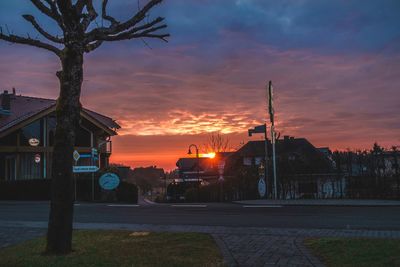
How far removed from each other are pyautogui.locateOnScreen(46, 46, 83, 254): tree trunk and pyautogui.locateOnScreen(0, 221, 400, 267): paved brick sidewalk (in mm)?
2258

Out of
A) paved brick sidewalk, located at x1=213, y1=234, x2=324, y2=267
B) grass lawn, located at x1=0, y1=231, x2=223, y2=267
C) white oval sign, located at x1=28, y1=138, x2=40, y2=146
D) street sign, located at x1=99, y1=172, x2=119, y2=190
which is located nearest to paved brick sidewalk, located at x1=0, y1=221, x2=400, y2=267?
paved brick sidewalk, located at x1=213, y1=234, x2=324, y2=267

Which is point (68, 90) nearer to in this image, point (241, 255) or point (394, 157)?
point (241, 255)

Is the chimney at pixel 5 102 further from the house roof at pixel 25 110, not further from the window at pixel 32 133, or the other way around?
the window at pixel 32 133

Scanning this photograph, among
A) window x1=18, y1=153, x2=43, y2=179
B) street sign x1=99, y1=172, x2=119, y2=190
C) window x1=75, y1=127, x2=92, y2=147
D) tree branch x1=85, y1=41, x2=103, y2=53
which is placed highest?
window x1=75, y1=127, x2=92, y2=147

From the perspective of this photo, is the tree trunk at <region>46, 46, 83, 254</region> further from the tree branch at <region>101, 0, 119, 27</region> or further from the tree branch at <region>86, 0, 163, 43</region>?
the tree branch at <region>101, 0, 119, 27</region>

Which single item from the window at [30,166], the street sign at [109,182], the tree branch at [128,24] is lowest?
the street sign at [109,182]

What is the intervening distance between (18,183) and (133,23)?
2325 centimetres

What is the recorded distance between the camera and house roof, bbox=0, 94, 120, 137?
3600 centimetres

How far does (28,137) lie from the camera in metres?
38.2

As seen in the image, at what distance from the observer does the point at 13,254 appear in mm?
8000

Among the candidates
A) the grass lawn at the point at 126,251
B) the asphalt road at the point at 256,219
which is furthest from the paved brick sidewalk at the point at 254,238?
the asphalt road at the point at 256,219

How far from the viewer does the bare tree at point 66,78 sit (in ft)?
25.8

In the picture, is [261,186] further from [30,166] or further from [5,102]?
[5,102]

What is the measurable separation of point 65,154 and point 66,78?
127 cm
